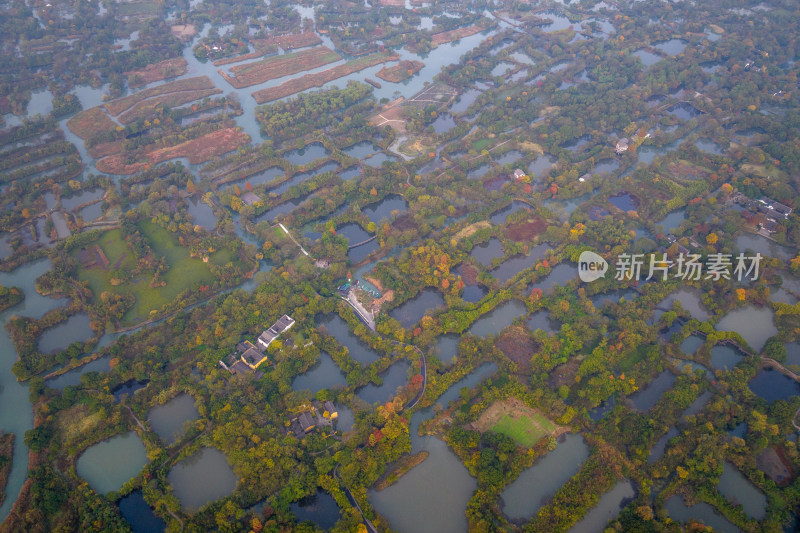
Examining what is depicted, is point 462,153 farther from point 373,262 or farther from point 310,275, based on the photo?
point 310,275

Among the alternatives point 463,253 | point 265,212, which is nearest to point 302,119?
point 265,212

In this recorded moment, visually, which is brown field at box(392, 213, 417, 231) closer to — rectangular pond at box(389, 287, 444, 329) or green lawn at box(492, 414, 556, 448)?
rectangular pond at box(389, 287, 444, 329)

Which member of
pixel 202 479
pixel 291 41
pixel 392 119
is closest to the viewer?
pixel 202 479

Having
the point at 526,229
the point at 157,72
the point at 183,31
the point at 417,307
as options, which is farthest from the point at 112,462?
the point at 183,31

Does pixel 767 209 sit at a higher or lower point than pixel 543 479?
higher

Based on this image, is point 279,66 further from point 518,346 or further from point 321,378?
point 518,346
